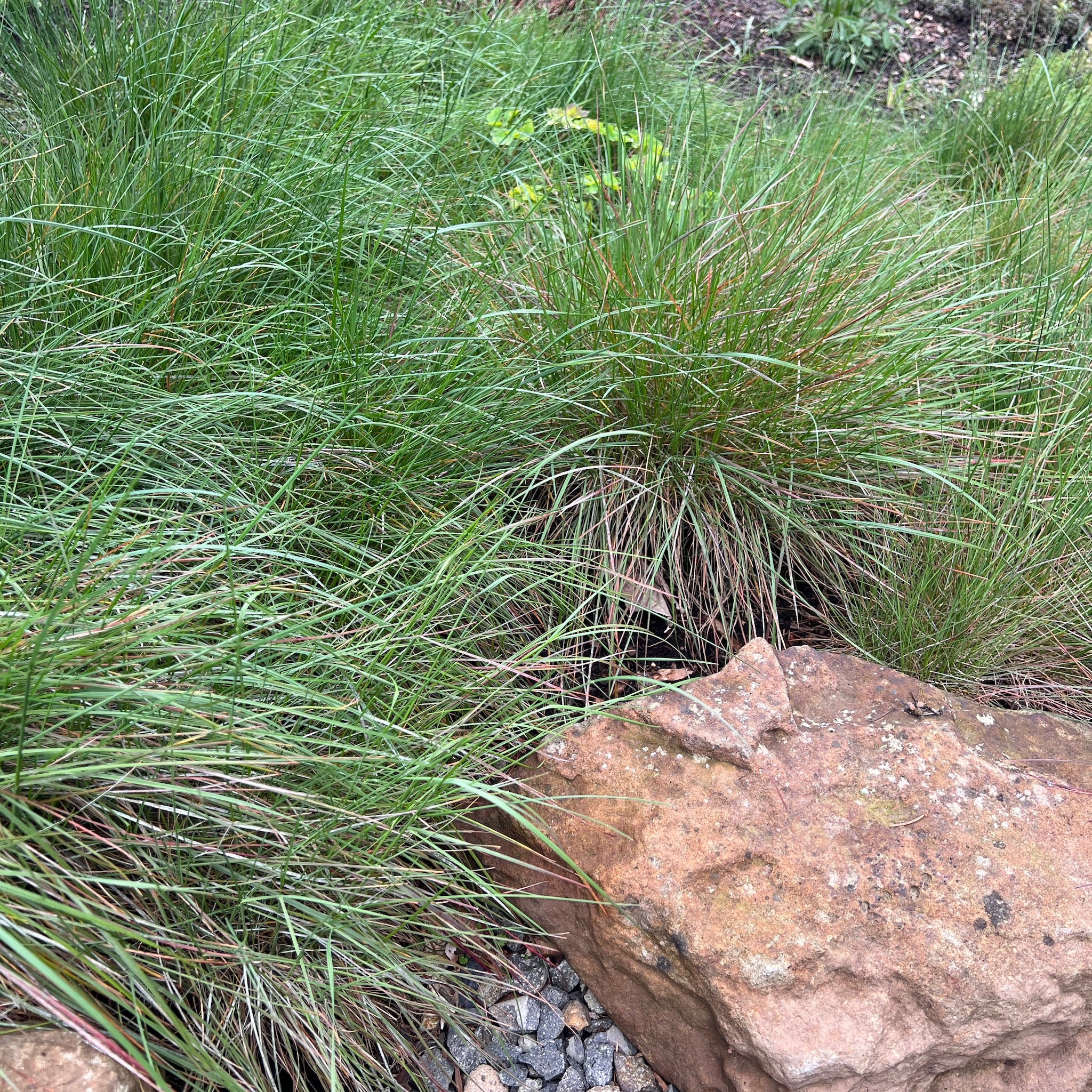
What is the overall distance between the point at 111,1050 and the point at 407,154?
2084mm

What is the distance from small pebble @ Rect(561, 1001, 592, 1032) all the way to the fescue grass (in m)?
0.19

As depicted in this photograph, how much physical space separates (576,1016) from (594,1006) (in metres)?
0.03

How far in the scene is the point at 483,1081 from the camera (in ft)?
5.02

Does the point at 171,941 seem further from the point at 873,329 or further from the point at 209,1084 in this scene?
the point at 873,329

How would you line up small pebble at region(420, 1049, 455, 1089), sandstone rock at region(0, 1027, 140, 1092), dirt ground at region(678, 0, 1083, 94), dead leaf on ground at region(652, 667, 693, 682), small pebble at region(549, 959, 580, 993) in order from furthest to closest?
dirt ground at region(678, 0, 1083, 94), dead leaf on ground at region(652, 667, 693, 682), small pebble at region(549, 959, 580, 993), small pebble at region(420, 1049, 455, 1089), sandstone rock at region(0, 1027, 140, 1092)

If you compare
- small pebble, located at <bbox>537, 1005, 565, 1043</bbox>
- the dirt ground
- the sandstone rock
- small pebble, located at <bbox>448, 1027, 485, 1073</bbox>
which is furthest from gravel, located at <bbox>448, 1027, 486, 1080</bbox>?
the dirt ground

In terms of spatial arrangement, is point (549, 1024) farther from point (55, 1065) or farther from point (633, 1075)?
point (55, 1065)

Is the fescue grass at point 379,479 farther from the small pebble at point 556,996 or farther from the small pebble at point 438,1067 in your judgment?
the small pebble at point 556,996

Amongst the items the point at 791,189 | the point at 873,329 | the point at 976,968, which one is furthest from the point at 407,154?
the point at 976,968

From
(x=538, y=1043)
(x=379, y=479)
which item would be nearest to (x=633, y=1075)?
(x=538, y=1043)

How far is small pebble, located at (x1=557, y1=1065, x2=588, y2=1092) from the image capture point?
5.06 ft

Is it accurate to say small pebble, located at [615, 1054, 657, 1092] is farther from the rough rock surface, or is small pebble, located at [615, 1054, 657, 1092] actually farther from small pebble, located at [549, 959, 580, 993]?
small pebble, located at [549, 959, 580, 993]

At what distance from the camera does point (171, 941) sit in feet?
4.08

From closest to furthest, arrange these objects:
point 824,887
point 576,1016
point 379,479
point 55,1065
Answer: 1. point 55,1065
2. point 824,887
3. point 576,1016
4. point 379,479
